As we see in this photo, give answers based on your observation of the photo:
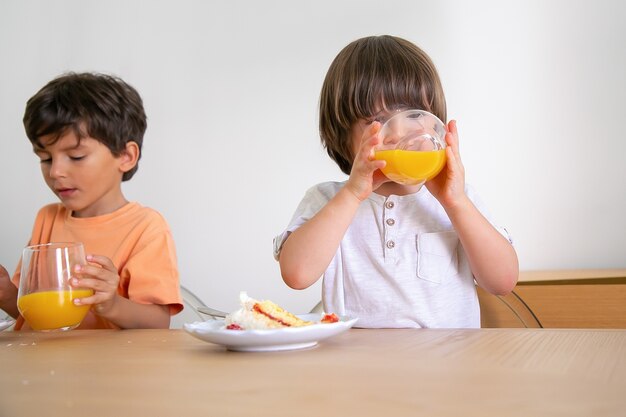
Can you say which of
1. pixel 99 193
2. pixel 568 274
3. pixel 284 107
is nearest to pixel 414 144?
pixel 99 193

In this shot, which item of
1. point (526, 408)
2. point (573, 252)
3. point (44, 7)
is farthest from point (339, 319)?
point (44, 7)

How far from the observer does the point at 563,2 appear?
2.31 m

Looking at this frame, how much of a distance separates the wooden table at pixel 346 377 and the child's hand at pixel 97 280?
156 mm

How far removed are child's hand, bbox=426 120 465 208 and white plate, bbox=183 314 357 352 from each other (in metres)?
0.36

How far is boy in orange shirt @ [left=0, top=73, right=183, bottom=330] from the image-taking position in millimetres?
1479

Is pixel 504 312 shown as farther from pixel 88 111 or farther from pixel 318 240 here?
pixel 88 111

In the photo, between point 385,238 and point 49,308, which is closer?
point 49,308

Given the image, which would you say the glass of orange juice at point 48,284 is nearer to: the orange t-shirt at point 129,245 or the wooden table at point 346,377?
the wooden table at point 346,377

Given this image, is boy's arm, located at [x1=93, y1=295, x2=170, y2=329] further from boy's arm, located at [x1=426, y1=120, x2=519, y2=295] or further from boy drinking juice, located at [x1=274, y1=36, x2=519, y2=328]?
boy's arm, located at [x1=426, y1=120, x2=519, y2=295]

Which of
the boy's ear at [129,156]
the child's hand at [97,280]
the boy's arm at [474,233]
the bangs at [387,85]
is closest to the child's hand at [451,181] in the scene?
the boy's arm at [474,233]

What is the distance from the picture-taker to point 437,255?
51.3 inches

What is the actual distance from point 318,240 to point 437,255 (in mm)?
245

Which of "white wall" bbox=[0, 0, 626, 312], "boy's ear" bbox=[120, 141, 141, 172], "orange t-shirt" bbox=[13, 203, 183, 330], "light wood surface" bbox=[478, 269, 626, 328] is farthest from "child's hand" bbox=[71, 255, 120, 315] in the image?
"white wall" bbox=[0, 0, 626, 312]

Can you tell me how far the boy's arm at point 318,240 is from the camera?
1.17 m
